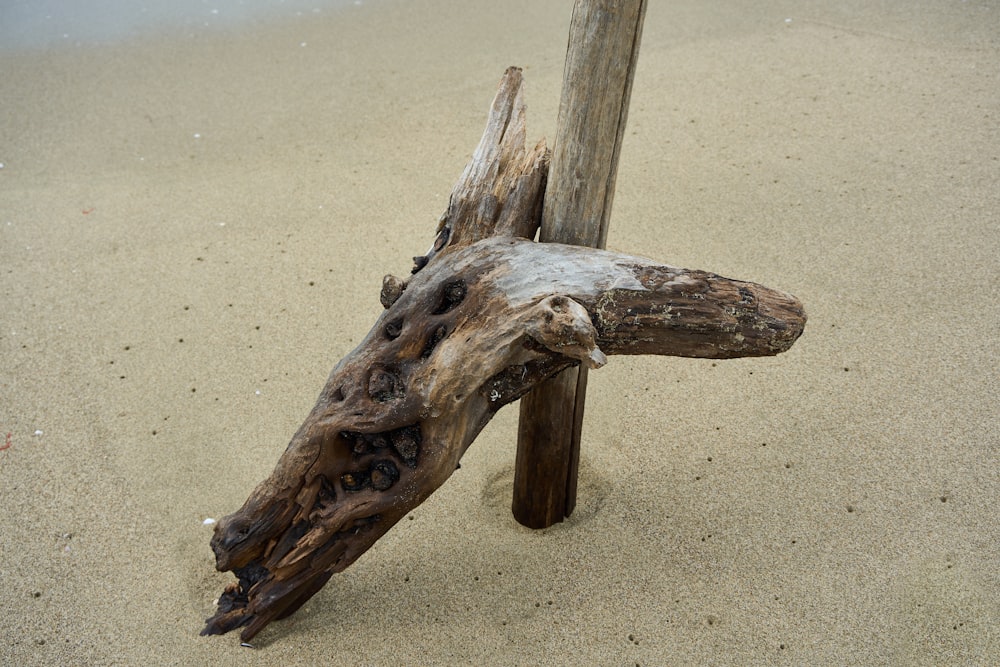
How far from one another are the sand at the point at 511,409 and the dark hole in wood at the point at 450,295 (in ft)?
3.11

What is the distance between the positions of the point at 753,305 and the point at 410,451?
3.25 ft

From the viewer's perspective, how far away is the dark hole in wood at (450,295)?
2.46 metres

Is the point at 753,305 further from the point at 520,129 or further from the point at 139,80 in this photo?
the point at 139,80

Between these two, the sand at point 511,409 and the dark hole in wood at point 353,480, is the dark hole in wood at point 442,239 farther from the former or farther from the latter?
the sand at point 511,409

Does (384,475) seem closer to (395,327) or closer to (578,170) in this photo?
(395,327)

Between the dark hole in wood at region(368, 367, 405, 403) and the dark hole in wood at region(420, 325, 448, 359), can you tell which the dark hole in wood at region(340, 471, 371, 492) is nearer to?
the dark hole in wood at region(368, 367, 405, 403)

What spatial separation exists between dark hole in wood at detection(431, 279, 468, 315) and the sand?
95 cm

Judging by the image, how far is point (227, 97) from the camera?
19.2 ft

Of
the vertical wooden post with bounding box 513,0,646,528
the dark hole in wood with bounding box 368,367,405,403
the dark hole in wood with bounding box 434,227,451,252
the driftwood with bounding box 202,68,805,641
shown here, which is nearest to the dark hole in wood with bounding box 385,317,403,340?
the driftwood with bounding box 202,68,805,641

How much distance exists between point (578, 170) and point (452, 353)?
24.9 inches

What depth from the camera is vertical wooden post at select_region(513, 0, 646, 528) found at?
233cm

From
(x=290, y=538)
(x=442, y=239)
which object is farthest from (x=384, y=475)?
(x=442, y=239)

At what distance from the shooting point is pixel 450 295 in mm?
2475

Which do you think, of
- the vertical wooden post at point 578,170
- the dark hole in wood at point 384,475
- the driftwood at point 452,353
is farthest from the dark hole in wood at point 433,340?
the vertical wooden post at point 578,170
